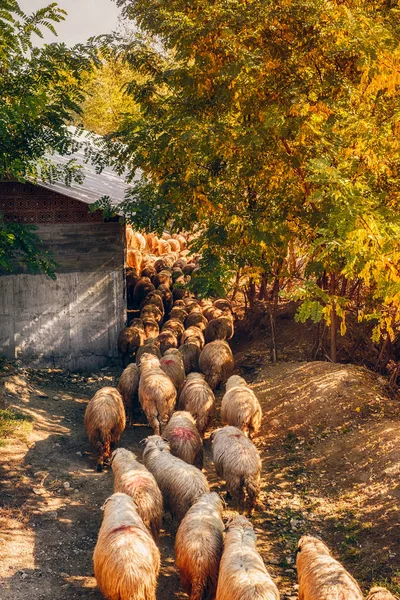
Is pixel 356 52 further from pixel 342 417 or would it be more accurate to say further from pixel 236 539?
pixel 236 539

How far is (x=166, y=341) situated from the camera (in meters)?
13.9

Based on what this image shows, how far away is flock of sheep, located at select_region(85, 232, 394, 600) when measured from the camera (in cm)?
567

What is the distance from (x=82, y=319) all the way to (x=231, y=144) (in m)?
5.04

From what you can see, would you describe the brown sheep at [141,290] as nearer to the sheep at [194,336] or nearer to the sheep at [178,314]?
the sheep at [178,314]

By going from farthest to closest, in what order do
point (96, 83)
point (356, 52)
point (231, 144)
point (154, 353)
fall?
point (96, 83) < point (154, 353) < point (231, 144) < point (356, 52)

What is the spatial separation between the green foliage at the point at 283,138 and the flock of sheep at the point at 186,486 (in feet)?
6.70

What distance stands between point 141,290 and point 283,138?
26.3 ft

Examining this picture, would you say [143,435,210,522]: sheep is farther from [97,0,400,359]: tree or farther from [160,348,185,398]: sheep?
[160,348,185,398]: sheep

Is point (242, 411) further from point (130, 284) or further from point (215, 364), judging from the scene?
point (130, 284)

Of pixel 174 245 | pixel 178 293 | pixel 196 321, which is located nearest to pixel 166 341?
pixel 196 321

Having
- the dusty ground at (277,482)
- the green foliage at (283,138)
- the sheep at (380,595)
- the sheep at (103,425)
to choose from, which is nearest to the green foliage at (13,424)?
the dusty ground at (277,482)

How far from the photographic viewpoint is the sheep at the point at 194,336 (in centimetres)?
1375

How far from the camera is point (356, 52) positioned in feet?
29.1

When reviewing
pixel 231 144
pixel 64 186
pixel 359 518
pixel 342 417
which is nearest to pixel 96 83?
pixel 64 186
